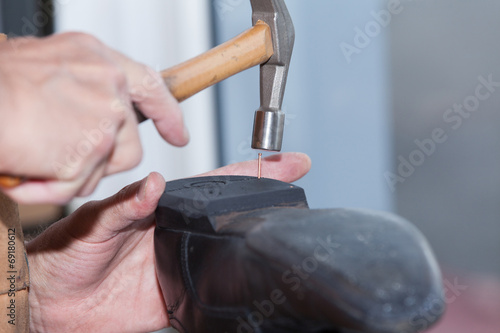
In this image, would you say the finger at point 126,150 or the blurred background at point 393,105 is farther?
the blurred background at point 393,105

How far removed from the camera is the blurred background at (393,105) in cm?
180

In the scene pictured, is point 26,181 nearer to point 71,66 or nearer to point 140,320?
point 71,66

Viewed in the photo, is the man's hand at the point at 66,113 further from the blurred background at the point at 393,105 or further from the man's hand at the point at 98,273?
the blurred background at the point at 393,105

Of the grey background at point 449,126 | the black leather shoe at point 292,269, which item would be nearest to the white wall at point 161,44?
the grey background at point 449,126

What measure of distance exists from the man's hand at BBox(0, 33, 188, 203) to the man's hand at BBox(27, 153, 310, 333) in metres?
0.34

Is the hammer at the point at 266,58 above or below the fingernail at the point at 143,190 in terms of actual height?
above

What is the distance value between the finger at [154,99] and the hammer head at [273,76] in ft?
0.65

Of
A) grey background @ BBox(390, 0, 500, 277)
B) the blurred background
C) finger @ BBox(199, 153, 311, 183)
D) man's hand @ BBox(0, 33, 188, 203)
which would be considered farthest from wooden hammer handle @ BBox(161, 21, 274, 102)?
grey background @ BBox(390, 0, 500, 277)

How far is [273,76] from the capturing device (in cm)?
71

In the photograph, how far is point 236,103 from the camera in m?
2.08

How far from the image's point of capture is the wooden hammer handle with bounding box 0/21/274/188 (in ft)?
1.85

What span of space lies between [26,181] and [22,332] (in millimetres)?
330

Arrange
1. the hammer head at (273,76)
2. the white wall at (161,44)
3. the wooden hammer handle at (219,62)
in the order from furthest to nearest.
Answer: the white wall at (161,44) < the hammer head at (273,76) < the wooden hammer handle at (219,62)

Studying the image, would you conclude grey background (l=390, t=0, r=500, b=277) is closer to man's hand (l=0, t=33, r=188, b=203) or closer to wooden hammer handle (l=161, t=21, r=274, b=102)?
wooden hammer handle (l=161, t=21, r=274, b=102)
